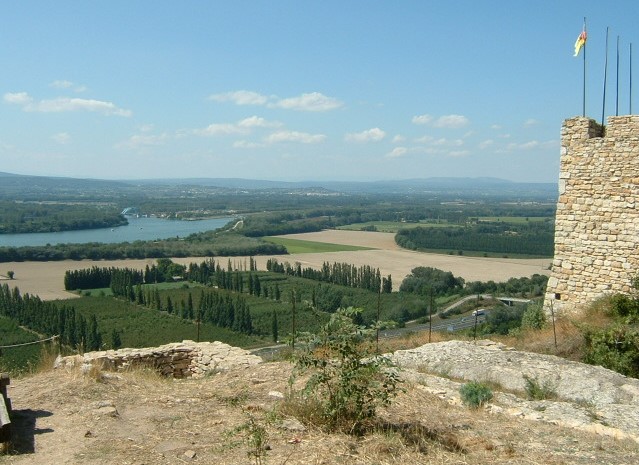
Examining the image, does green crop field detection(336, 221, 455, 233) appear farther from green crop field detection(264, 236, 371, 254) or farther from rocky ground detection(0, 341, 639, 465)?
rocky ground detection(0, 341, 639, 465)

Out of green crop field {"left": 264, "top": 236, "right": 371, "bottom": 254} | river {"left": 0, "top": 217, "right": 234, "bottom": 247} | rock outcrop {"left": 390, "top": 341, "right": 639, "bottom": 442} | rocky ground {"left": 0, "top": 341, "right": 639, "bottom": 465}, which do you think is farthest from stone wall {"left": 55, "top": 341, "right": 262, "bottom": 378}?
river {"left": 0, "top": 217, "right": 234, "bottom": 247}

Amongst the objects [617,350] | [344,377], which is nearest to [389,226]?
[617,350]

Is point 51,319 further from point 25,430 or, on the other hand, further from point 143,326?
point 25,430

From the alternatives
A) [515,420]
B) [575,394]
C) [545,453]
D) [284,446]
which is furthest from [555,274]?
[284,446]

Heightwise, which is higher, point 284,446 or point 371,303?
point 284,446

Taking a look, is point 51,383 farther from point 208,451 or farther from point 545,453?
point 545,453

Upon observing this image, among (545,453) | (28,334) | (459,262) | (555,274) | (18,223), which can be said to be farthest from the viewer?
(18,223)

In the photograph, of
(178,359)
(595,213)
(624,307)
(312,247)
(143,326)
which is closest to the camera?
(624,307)
